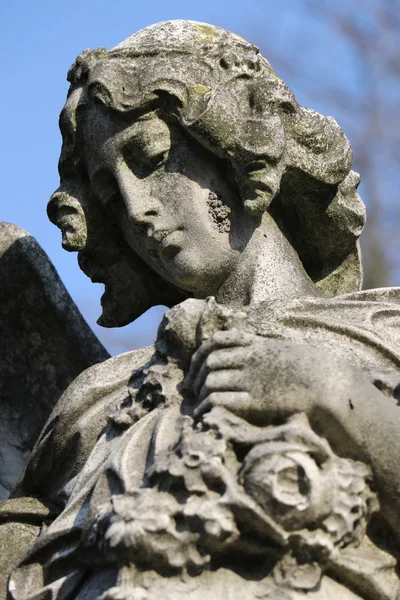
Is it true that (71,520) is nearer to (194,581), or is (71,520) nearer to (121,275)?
(194,581)

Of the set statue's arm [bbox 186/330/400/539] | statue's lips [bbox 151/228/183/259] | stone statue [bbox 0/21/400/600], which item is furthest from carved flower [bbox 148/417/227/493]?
statue's lips [bbox 151/228/183/259]

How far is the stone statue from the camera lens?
158 inches

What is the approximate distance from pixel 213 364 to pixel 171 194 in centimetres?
134

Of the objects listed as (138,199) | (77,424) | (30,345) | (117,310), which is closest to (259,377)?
(77,424)

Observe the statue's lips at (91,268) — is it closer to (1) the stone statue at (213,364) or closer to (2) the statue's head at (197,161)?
(1) the stone statue at (213,364)

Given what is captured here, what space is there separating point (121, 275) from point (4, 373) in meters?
0.66

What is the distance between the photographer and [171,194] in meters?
5.45

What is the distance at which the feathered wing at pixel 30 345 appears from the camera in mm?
6254

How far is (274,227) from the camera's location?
5637 millimetres

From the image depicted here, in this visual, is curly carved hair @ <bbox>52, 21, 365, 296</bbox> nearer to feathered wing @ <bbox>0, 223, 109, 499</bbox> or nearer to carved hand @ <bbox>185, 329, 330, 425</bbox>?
feathered wing @ <bbox>0, 223, 109, 499</bbox>

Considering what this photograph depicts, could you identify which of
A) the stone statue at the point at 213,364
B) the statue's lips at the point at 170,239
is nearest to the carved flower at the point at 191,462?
the stone statue at the point at 213,364

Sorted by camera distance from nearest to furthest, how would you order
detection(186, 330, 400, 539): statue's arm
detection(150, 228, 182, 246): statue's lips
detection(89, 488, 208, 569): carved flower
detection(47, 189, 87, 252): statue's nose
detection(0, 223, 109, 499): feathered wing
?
detection(89, 488, 208, 569): carved flower < detection(186, 330, 400, 539): statue's arm < detection(150, 228, 182, 246): statue's lips < detection(47, 189, 87, 252): statue's nose < detection(0, 223, 109, 499): feathered wing

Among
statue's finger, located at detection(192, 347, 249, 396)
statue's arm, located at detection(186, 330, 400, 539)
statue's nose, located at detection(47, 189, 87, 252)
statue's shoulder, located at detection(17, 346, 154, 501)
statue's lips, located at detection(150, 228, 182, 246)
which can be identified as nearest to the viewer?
statue's arm, located at detection(186, 330, 400, 539)

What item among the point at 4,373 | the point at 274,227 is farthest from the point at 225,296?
the point at 4,373
